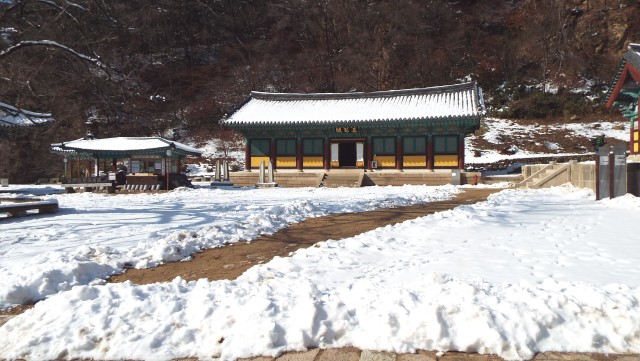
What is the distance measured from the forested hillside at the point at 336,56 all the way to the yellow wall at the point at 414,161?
63.2 ft

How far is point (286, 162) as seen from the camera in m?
25.3

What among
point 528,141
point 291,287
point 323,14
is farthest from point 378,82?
point 291,287

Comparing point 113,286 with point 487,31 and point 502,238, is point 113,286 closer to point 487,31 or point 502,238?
point 502,238

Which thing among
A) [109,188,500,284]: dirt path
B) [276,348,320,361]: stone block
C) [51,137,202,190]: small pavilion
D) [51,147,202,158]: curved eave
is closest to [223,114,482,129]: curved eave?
[51,147,202,158]: curved eave

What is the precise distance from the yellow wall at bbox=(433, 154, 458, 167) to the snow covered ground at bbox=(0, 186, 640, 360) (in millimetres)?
16718

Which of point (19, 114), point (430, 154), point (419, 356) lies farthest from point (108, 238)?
→ point (430, 154)

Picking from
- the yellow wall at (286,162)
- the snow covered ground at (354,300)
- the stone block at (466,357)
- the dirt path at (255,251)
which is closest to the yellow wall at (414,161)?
the yellow wall at (286,162)

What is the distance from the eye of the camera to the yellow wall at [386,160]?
23852mm

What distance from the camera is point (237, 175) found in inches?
985

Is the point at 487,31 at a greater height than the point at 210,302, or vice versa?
the point at 487,31

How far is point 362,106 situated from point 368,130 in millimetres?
2440

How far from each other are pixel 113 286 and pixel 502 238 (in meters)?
5.60

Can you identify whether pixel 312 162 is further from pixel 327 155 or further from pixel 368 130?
pixel 368 130

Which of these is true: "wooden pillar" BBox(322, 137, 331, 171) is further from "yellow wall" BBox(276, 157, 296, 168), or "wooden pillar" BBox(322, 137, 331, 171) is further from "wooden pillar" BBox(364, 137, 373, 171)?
"wooden pillar" BBox(364, 137, 373, 171)
